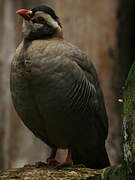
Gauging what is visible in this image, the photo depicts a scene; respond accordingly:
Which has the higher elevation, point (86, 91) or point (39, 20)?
point (39, 20)

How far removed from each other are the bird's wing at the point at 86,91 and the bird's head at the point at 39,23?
0.41m

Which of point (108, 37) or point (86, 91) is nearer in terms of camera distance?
point (86, 91)

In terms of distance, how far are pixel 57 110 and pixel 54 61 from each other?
0.48 meters

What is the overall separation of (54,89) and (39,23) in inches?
31.8

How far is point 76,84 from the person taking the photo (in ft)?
23.8

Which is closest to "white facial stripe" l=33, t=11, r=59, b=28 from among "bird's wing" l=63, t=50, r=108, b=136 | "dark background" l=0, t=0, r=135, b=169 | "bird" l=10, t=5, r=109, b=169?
"bird" l=10, t=5, r=109, b=169

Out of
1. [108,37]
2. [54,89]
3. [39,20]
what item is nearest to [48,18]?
[39,20]

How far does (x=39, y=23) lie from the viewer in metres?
7.54

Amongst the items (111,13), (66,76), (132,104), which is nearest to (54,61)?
(66,76)

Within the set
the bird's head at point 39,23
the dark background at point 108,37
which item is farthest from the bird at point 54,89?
the dark background at point 108,37

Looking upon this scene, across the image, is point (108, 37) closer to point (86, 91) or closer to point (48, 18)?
point (48, 18)

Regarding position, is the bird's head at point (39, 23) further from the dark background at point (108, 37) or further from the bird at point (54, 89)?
the dark background at point (108, 37)

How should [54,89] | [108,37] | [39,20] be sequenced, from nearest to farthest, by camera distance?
1. [54,89]
2. [39,20]
3. [108,37]

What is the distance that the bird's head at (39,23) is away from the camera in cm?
751
